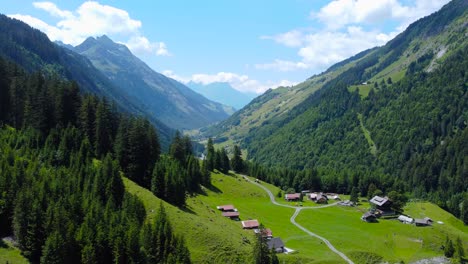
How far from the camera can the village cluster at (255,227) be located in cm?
9400

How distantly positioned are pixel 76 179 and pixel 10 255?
66.9 ft

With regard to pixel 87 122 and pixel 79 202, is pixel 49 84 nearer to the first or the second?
pixel 87 122

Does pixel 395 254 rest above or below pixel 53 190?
below

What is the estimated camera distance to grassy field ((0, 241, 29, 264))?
6506cm

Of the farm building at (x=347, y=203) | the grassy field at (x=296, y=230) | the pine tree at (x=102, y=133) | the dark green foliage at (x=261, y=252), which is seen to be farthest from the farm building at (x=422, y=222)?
the pine tree at (x=102, y=133)

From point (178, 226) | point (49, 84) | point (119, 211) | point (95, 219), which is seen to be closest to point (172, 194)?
point (178, 226)

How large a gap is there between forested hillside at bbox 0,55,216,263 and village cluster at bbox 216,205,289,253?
45.4ft

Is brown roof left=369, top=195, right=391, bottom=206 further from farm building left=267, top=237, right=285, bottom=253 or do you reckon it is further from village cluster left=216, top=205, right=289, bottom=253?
farm building left=267, top=237, right=285, bottom=253

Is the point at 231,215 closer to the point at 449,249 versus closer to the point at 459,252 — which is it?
the point at 449,249

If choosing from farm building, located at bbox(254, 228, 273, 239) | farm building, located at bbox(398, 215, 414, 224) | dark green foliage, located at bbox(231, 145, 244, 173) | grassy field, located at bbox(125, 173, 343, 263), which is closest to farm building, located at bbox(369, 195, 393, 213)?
farm building, located at bbox(398, 215, 414, 224)

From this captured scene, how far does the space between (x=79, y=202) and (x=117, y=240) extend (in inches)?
474

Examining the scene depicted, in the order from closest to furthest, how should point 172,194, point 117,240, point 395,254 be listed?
point 117,240 < point 172,194 < point 395,254

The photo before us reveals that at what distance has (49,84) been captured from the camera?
123188 millimetres

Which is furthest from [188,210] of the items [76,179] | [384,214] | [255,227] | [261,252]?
[384,214]
